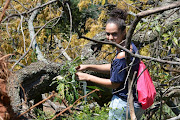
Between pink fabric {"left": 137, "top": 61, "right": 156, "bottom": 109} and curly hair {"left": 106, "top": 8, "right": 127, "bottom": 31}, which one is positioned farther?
curly hair {"left": 106, "top": 8, "right": 127, "bottom": 31}

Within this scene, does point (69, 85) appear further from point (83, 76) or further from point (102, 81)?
point (102, 81)

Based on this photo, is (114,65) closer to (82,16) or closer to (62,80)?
(62,80)

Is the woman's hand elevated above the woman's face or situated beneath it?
situated beneath

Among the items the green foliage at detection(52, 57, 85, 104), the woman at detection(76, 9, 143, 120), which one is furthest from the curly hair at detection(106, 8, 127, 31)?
the green foliage at detection(52, 57, 85, 104)

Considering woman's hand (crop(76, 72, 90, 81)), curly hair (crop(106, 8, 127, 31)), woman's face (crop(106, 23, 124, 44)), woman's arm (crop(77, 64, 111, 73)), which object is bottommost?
woman's hand (crop(76, 72, 90, 81))

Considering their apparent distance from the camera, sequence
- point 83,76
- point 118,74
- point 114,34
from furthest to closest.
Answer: point 83,76
point 114,34
point 118,74

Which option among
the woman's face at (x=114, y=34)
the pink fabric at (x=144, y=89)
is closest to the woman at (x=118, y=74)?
the woman's face at (x=114, y=34)

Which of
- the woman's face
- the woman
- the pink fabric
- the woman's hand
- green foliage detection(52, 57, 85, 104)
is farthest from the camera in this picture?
green foliage detection(52, 57, 85, 104)

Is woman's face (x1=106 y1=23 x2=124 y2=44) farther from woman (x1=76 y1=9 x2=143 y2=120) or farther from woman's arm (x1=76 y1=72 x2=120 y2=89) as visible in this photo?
woman's arm (x1=76 y1=72 x2=120 y2=89)

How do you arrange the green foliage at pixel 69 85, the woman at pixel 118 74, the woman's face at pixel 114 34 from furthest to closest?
the green foliage at pixel 69 85 → the woman's face at pixel 114 34 → the woman at pixel 118 74

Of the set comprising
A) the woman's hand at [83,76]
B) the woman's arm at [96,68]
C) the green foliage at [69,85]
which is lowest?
the green foliage at [69,85]

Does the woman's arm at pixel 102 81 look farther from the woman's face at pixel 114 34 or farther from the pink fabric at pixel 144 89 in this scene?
the woman's face at pixel 114 34

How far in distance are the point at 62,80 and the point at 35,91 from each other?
0.83 metres

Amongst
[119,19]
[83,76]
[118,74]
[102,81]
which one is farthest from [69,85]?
[119,19]
